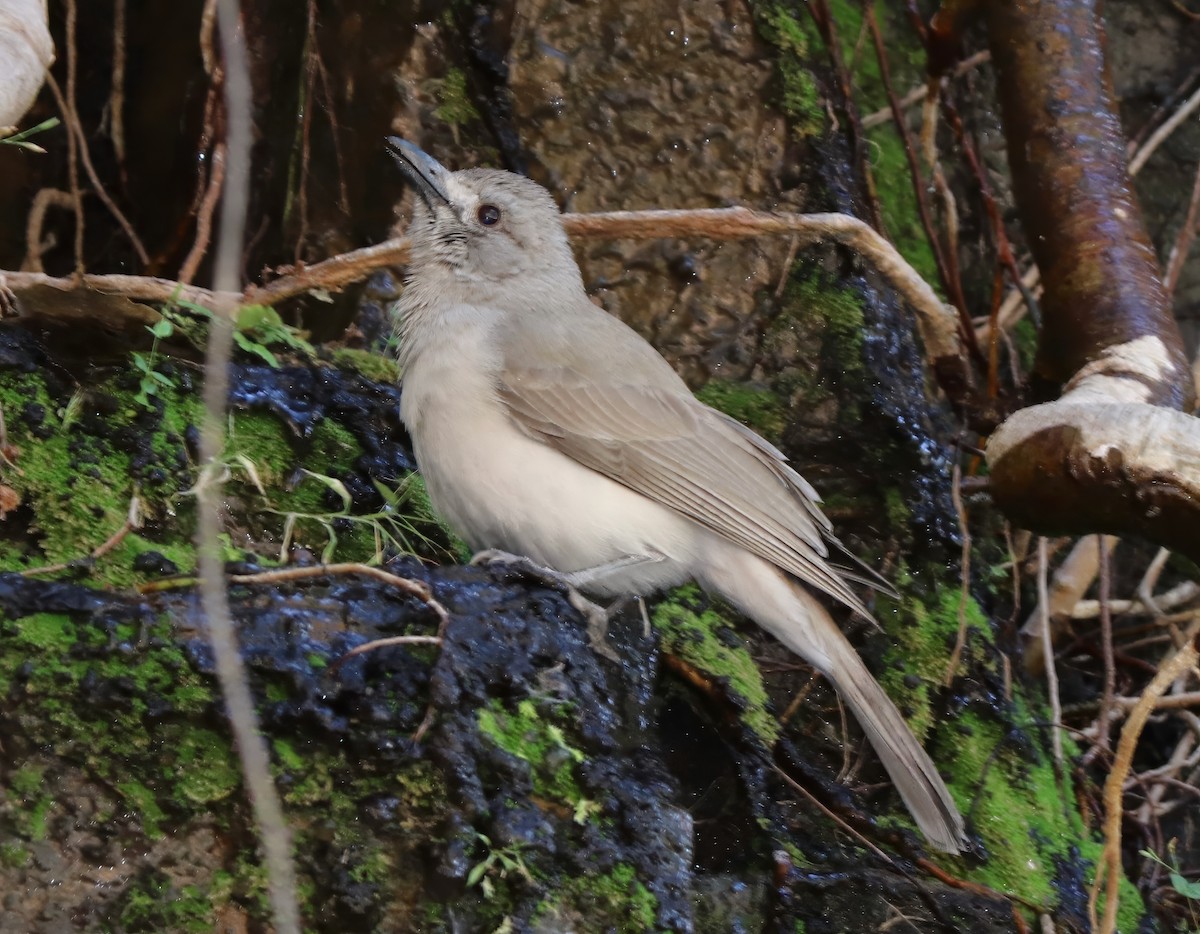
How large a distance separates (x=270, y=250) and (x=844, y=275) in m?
2.46

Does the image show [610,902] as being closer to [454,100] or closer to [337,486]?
[337,486]

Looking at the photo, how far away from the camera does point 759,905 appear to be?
12.1ft

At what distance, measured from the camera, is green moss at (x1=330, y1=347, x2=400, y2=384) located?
4.70 meters

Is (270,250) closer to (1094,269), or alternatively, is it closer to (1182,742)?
(1094,269)

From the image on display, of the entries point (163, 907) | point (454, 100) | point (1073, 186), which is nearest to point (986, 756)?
point (1073, 186)

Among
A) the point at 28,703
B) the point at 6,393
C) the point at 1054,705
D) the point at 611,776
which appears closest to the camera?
the point at 28,703

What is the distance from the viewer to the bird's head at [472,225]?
174 inches

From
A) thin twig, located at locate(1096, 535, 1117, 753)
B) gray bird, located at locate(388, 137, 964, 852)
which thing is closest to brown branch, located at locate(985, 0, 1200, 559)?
gray bird, located at locate(388, 137, 964, 852)

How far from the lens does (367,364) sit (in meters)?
4.85

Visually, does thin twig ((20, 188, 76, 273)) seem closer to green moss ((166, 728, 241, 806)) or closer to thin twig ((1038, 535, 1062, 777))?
green moss ((166, 728, 241, 806))

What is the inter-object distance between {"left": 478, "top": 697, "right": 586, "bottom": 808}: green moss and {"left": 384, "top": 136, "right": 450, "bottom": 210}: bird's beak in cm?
204

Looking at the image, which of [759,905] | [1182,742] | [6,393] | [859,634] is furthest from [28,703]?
[1182,742]

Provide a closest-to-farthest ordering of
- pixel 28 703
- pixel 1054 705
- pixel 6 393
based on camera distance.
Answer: pixel 28 703 < pixel 6 393 < pixel 1054 705

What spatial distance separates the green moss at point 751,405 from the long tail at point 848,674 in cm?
137
